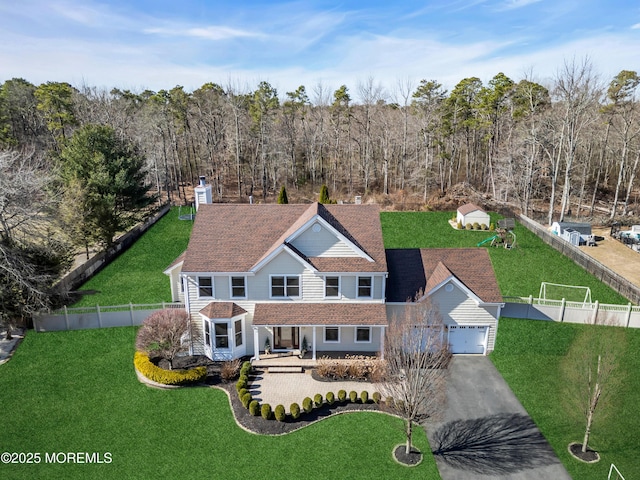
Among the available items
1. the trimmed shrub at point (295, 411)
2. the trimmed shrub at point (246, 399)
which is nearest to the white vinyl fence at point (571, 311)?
the trimmed shrub at point (295, 411)

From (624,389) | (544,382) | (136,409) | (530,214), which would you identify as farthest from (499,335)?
(530,214)

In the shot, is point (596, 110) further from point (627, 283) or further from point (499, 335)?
point (499, 335)

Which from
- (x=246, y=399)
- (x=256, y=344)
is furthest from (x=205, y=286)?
(x=246, y=399)

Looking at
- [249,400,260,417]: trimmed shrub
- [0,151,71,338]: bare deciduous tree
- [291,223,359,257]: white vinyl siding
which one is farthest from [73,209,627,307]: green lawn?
[249,400,260,417]: trimmed shrub

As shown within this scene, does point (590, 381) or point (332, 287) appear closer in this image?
point (590, 381)

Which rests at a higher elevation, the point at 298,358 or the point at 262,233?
the point at 262,233

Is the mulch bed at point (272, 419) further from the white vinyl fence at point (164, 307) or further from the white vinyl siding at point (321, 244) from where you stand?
the white vinyl fence at point (164, 307)

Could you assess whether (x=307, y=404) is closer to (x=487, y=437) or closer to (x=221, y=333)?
(x=221, y=333)

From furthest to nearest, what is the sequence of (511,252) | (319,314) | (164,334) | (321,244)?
(511,252) < (321,244) < (319,314) < (164,334)
